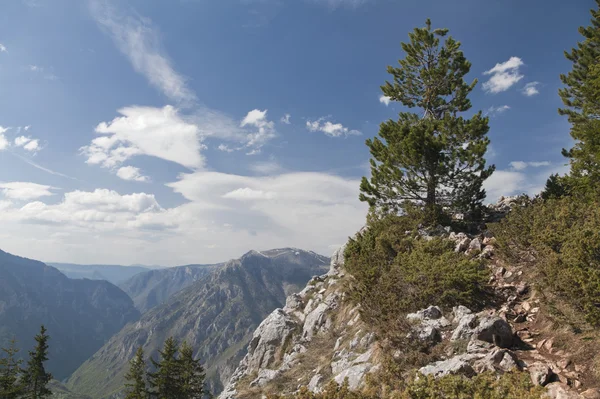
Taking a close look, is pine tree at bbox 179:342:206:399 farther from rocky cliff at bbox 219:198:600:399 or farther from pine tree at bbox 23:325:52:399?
rocky cliff at bbox 219:198:600:399

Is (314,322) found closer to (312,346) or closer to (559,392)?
(312,346)

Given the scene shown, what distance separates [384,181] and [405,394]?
19.7 m

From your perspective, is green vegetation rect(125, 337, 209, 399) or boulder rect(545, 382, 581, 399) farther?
green vegetation rect(125, 337, 209, 399)

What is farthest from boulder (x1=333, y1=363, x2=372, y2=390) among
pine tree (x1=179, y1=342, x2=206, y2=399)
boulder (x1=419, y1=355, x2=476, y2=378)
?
pine tree (x1=179, y1=342, x2=206, y2=399)

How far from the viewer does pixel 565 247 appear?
1138 centimetres

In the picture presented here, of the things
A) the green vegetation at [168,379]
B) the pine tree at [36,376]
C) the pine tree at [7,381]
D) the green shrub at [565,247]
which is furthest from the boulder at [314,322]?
the pine tree at [36,376]

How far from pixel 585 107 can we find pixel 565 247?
50.4 feet

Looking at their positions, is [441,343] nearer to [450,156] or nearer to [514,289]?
[514,289]

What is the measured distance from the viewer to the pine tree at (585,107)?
18203 mm

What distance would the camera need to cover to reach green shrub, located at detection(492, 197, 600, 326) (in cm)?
988

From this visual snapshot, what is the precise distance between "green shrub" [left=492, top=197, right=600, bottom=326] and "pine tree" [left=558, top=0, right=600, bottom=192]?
2.39 metres

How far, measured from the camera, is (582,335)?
31.7 feet

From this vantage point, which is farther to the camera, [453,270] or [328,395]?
[453,270]

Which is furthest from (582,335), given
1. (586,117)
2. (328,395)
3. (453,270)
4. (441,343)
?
(586,117)
